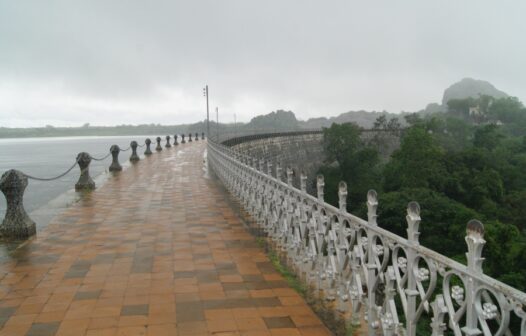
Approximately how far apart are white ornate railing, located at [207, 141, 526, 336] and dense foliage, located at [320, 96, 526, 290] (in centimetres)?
1563

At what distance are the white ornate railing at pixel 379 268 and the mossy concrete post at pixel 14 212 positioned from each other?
3537 mm

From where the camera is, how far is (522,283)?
1802 centimetres

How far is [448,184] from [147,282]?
4114 cm

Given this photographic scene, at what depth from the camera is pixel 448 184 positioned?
136 ft

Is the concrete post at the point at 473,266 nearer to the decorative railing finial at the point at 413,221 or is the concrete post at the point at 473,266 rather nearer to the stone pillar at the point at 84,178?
the decorative railing finial at the point at 413,221

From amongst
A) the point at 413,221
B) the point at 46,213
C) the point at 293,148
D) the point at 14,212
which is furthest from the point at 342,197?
the point at 293,148

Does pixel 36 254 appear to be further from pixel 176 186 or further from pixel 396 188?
pixel 396 188

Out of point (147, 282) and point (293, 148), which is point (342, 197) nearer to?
point (147, 282)

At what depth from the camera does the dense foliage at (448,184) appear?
23.4 meters

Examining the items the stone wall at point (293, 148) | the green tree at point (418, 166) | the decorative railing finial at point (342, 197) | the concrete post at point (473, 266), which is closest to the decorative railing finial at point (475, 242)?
the concrete post at point (473, 266)

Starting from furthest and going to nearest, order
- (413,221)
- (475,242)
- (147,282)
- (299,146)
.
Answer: (299,146) < (147,282) < (413,221) < (475,242)

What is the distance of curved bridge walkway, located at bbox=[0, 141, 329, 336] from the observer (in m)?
3.64

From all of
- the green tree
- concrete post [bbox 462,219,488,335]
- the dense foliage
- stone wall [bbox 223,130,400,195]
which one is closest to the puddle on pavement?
concrete post [bbox 462,219,488,335]

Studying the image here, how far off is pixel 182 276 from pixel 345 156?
187 ft
